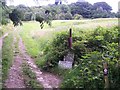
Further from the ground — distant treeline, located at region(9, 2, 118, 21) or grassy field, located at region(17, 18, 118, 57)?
distant treeline, located at region(9, 2, 118, 21)

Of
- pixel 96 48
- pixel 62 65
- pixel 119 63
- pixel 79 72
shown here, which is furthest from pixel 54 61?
pixel 119 63

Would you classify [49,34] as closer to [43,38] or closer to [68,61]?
[43,38]

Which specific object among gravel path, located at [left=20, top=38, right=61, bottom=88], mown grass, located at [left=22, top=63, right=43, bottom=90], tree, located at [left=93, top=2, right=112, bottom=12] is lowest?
gravel path, located at [left=20, top=38, right=61, bottom=88]

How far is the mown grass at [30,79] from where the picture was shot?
318 inches

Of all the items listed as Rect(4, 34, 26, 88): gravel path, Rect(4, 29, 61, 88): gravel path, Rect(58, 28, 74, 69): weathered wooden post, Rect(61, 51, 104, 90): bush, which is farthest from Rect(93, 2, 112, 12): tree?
Rect(61, 51, 104, 90): bush

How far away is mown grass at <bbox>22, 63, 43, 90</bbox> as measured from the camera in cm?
807

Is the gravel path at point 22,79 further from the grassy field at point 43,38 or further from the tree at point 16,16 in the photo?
the tree at point 16,16

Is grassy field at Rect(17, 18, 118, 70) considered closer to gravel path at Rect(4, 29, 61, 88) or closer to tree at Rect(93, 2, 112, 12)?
tree at Rect(93, 2, 112, 12)

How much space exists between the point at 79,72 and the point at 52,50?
4.05 m

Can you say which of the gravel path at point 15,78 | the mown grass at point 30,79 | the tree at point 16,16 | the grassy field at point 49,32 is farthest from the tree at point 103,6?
the mown grass at point 30,79

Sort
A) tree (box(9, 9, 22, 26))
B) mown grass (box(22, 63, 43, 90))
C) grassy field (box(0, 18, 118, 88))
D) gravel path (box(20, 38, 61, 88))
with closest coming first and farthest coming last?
1. mown grass (box(22, 63, 43, 90))
2. gravel path (box(20, 38, 61, 88))
3. grassy field (box(0, 18, 118, 88))
4. tree (box(9, 9, 22, 26))

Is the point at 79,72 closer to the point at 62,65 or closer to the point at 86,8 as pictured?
the point at 62,65

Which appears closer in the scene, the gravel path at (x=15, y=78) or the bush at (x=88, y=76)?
the bush at (x=88, y=76)

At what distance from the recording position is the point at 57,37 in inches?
518
